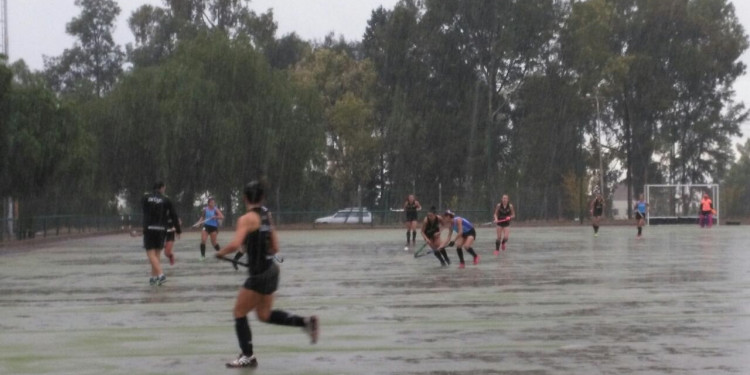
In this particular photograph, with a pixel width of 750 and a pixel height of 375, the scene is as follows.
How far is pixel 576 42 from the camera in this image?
80.9 m

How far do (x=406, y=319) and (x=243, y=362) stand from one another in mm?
4389

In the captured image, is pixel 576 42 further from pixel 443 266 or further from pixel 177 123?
pixel 443 266

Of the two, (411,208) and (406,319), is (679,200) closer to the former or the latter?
(411,208)

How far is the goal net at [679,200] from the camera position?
74.2m

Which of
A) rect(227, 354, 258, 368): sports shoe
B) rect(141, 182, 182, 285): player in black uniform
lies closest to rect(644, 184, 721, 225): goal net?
rect(141, 182, 182, 285): player in black uniform

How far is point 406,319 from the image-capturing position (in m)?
15.1

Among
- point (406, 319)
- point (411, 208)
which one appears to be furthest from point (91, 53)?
point (406, 319)

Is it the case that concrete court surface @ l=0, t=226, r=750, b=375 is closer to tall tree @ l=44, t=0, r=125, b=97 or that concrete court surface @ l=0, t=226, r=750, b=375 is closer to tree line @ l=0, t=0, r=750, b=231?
tree line @ l=0, t=0, r=750, b=231

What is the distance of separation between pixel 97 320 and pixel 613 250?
20862mm

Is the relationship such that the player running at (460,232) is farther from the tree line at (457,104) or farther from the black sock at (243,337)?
the tree line at (457,104)

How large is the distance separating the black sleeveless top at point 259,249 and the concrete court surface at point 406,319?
0.82 m

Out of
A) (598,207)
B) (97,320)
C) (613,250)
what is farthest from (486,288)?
(598,207)

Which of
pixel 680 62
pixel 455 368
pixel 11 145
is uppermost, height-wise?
pixel 680 62

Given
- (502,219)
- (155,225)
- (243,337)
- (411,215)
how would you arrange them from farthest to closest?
1. (411,215)
2. (502,219)
3. (155,225)
4. (243,337)
